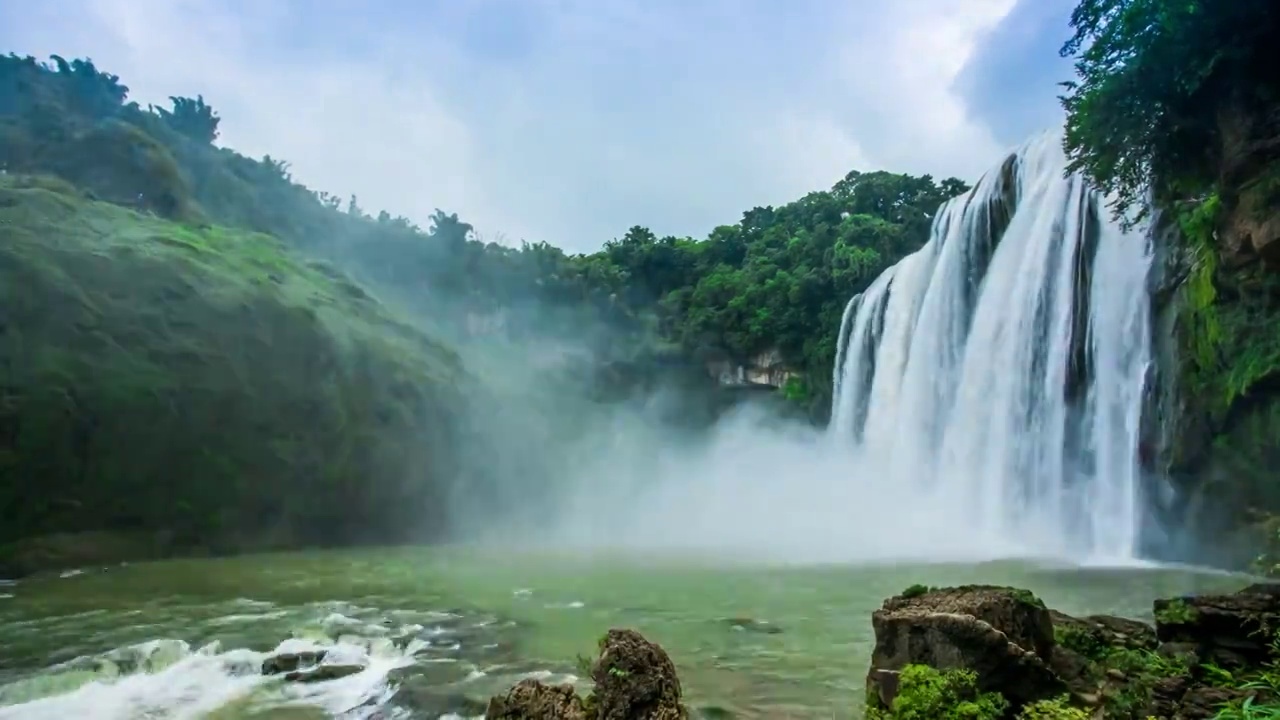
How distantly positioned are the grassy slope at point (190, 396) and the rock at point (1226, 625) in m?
17.3

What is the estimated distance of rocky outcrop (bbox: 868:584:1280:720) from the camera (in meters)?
4.18

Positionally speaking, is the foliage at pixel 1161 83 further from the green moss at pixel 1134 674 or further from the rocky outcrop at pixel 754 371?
the rocky outcrop at pixel 754 371

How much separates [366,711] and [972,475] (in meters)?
16.8

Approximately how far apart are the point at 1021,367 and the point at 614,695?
664 inches

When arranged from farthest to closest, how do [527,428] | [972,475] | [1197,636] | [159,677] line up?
[527,428] < [972,475] < [159,677] < [1197,636]

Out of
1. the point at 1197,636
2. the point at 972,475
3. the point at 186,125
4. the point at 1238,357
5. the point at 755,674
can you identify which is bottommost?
the point at 755,674

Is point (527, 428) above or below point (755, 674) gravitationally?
above

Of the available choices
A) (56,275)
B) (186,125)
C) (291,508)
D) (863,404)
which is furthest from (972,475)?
(186,125)

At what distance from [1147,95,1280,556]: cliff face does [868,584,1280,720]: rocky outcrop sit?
777 cm

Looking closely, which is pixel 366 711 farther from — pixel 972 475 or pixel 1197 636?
pixel 972 475

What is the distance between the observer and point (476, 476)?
83.3 ft

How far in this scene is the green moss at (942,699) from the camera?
162 inches

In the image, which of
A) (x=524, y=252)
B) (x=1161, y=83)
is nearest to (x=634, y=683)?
(x=1161, y=83)

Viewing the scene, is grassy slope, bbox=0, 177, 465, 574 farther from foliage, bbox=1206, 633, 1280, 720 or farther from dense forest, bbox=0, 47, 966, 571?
foliage, bbox=1206, 633, 1280, 720
